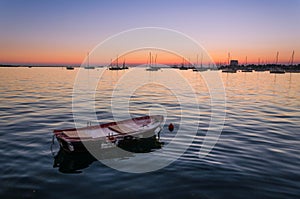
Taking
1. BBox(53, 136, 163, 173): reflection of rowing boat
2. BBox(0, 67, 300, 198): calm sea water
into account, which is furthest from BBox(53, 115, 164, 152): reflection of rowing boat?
BBox(0, 67, 300, 198): calm sea water

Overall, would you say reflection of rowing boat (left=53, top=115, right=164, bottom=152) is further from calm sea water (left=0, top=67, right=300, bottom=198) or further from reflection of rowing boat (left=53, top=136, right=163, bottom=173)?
calm sea water (left=0, top=67, right=300, bottom=198)

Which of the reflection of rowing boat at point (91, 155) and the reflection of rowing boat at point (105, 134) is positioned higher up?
the reflection of rowing boat at point (105, 134)

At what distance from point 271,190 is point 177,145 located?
7.40 metres

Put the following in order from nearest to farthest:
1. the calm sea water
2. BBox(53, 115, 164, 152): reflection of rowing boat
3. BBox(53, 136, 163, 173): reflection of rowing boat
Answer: the calm sea water
BBox(53, 136, 163, 173): reflection of rowing boat
BBox(53, 115, 164, 152): reflection of rowing boat

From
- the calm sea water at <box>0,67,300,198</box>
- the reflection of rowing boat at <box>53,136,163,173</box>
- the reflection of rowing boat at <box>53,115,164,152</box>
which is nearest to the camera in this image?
the calm sea water at <box>0,67,300,198</box>

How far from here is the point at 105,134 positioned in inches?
651

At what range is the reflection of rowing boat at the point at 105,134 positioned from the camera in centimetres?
1423

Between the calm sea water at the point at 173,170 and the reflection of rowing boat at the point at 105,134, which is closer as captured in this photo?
the calm sea water at the point at 173,170

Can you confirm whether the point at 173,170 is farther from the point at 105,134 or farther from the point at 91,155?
the point at 105,134

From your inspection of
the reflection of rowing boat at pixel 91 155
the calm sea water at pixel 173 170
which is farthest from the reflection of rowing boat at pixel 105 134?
the calm sea water at pixel 173 170

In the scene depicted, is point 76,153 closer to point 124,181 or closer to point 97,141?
point 97,141

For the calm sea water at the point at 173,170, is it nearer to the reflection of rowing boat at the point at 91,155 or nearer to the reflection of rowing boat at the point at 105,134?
the reflection of rowing boat at the point at 91,155

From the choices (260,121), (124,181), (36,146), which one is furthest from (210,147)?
(36,146)

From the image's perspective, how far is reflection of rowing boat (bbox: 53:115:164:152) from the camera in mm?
14227
